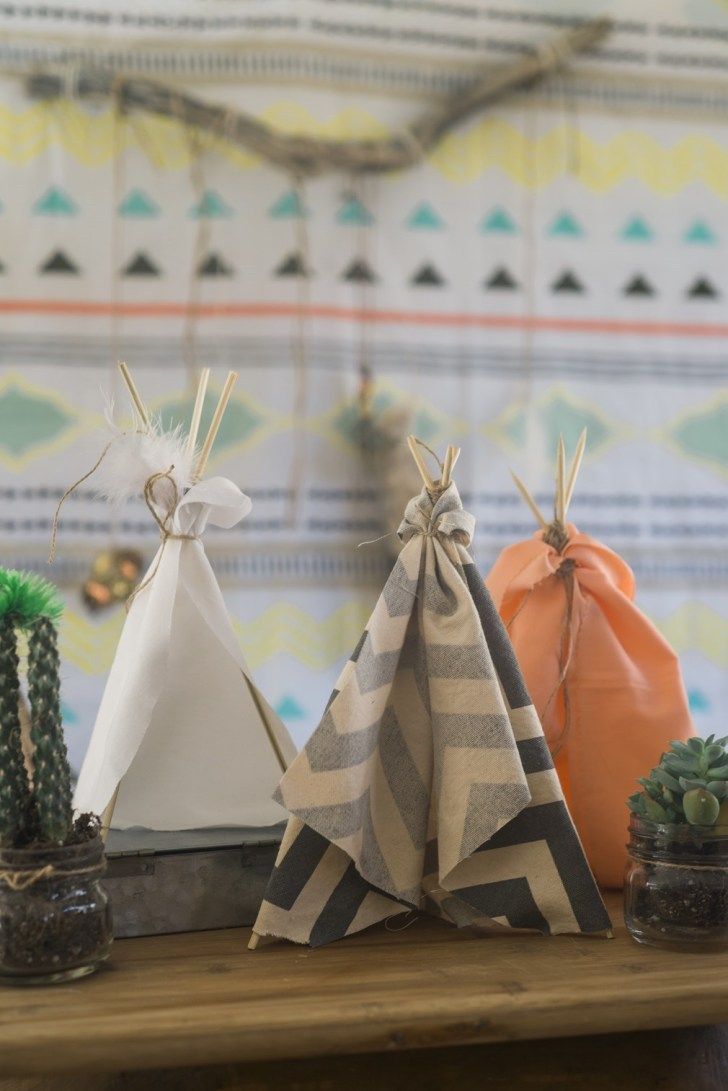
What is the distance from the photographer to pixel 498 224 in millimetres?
1436

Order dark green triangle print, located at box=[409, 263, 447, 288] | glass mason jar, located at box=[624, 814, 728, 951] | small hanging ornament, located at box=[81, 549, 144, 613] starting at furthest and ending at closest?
dark green triangle print, located at box=[409, 263, 447, 288], small hanging ornament, located at box=[81, 549, 144, 613], glass mason jar, located at box=[624, 814, 728, 951]

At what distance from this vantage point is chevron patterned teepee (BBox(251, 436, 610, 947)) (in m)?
0.66

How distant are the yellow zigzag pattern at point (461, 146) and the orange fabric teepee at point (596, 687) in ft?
2.43

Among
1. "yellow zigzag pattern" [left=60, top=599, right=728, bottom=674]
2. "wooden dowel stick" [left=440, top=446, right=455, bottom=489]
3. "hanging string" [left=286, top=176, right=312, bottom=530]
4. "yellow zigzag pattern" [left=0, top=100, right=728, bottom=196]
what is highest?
"yellow zigzag pattern" [left=0, top=100, right=728, bottom=196]

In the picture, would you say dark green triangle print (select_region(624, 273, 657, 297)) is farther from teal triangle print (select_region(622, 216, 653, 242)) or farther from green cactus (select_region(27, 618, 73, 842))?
green cactus (select_region(27, 618, 73, 842))

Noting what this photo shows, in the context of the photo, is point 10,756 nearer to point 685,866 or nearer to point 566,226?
point 685,866

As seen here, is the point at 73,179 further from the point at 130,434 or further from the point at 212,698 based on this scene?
the point at 212,698

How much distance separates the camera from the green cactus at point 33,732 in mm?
609

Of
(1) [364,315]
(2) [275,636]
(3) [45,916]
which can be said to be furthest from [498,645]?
(1) [364,315]

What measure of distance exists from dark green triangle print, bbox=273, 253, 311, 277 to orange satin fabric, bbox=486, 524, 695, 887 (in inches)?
26.9

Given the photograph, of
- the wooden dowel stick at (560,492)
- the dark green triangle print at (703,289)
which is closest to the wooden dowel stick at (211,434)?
the wooden dowel stick at (560,492)

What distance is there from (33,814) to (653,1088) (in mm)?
390

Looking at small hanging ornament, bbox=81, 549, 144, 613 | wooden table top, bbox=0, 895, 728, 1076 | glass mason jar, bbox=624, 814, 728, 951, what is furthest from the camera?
small hanging ornament, bbox=81, 549, 144, 613

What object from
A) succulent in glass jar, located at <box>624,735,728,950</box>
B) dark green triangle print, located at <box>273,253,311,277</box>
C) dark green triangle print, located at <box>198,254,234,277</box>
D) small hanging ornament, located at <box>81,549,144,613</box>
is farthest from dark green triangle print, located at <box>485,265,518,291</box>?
succulent in glass jar, located at <box>624,735,728,950</box>
